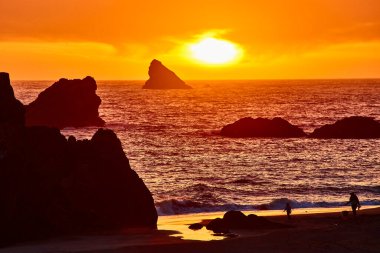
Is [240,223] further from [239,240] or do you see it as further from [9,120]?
[9,120]

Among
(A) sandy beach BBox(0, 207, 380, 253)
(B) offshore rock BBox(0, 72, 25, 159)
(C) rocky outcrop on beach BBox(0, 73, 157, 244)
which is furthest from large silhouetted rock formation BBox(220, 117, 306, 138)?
(B) offshore rock BBox(0, 72, 25, 159)

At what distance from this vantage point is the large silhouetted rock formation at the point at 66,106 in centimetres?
14350

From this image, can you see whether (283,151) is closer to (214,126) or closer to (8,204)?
(214,126)

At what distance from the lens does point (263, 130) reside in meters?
120

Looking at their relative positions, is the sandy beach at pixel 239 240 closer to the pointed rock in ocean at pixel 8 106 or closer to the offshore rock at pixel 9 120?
the offshore rock at pixel 9 120

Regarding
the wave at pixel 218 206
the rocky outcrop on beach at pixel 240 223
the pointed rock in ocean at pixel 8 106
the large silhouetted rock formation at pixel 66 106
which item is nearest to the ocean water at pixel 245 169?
the wave at pixel 218 206

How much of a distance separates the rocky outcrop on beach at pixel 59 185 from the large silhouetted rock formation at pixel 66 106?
104506 millimetres

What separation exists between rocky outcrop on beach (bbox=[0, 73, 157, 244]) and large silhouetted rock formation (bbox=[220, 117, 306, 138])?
267 feet

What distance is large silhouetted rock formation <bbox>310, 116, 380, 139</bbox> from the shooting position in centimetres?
11250

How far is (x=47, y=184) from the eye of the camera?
35.7 m

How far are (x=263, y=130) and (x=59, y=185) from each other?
283 ft

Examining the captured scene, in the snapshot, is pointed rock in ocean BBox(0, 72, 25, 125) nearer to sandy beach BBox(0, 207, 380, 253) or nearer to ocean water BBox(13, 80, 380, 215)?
sandy beach BBox(0, 207, 380, 253)

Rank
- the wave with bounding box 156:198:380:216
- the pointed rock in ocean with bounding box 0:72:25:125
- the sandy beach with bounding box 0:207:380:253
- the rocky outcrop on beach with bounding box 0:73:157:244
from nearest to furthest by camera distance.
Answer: the sandy beach with bounding box 0:207:380:253
the rocky outcrop on beach with bounding box 0:73:157:244
the pointed rock in ocean with bounding box 0:72:25:125
the wave with bounding box 156:198:380:216

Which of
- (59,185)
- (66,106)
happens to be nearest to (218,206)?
(59,185)
